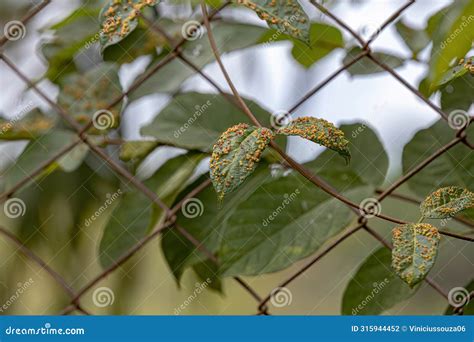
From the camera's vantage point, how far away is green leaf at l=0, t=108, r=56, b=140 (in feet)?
3.10

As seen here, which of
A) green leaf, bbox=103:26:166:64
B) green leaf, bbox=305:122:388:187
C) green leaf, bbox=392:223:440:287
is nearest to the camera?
green leaf, bbox=392:223:440:287

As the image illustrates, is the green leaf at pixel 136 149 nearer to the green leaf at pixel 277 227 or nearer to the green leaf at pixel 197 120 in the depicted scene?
the green leaf at pixel 197 120

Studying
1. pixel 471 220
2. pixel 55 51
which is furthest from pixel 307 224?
pixel 55 51

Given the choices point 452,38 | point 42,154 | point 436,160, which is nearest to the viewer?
point 452,38

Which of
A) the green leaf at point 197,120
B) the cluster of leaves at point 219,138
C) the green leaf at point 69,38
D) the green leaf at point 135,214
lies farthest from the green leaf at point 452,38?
the green leaf at point 69,38

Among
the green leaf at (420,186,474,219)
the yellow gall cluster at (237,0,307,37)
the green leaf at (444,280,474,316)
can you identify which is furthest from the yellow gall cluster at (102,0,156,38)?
the green leaf at (444,280,474,316)

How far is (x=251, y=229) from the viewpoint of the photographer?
781mm

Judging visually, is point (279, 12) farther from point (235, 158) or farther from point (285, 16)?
point (235, 158)

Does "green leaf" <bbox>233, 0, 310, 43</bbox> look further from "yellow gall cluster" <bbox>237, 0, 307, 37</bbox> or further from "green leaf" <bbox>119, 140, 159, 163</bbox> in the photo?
"green leaf" <bbox>119, 140, 159, 163</bbox>

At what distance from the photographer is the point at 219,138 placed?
723 mm

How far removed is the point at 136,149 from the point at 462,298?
0.44 m

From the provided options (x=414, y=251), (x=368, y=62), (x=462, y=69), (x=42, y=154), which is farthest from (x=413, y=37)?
(x=42, y=154)

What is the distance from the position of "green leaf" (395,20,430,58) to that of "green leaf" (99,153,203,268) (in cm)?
32

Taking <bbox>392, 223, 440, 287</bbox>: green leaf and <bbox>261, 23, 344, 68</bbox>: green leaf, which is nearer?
<bbox>392, 223, 440, 287</bbox>: green leaf
